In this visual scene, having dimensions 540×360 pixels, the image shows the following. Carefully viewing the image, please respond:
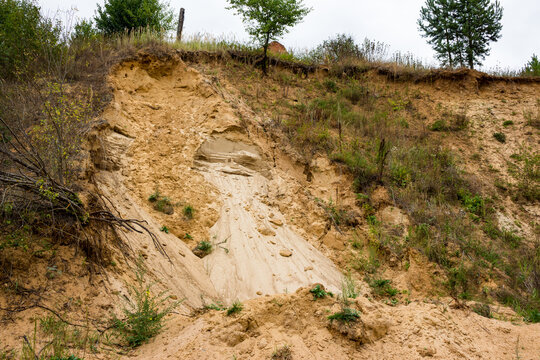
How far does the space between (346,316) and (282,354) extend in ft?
2.52

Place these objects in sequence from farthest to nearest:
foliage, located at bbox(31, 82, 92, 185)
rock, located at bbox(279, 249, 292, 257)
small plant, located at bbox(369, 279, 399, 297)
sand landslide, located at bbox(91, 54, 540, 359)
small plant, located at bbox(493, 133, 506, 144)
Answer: small plant, located at bbox(493, 133, 506, 144) → rock, located at bbox(279, 249, 292, 257) → small plant, located at bbox(369, 279, 399, 297) → foliage, located at bbox(31, 82, 92, 185) → sand landslide, located at bbox(91, 54, 540, 359)

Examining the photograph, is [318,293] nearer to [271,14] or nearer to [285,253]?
[285,253]

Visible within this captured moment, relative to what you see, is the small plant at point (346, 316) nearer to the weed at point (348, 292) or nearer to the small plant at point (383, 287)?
the weed at point (348, 292)

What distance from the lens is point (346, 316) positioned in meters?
3.51

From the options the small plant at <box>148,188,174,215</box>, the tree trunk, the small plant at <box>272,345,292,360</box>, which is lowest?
the small plant at <box>272,345,292,360</box>

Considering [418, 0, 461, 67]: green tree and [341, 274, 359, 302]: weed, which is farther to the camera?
[418, 0, 461, 67]: green tree

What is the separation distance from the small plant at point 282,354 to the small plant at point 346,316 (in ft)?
1.94

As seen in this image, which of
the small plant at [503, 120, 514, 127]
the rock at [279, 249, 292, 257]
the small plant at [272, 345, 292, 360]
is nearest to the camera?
the small plant at [272, 345, 292, 360]

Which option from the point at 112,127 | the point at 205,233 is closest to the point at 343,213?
the point at 205,233

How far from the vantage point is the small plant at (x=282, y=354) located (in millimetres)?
3141

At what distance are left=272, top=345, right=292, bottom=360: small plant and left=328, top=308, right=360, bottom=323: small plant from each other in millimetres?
590

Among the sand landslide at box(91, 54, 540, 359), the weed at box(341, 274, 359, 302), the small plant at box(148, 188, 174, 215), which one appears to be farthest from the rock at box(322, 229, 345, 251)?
the small plant at box(148, 188, 174, 215)

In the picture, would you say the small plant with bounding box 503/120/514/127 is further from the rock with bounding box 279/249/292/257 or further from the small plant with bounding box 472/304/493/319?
the rock with bounding box 279/249/292/257

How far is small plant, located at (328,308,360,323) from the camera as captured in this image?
3.49m
